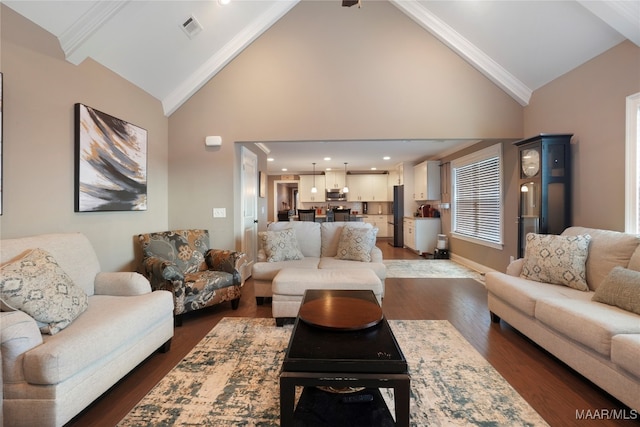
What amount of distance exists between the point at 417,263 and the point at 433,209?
1869 mm

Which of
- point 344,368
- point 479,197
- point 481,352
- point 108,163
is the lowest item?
point 481,352

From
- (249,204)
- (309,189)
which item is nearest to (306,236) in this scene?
(249,204)

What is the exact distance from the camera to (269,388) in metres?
1.81

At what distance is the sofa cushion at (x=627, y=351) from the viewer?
1421 mm

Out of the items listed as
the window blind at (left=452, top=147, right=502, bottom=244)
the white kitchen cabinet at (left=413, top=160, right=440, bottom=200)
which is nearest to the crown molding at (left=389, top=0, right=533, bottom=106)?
the window blind at (left=452, top=147, right=502, bottom=244)

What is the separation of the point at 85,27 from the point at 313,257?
10.8ft

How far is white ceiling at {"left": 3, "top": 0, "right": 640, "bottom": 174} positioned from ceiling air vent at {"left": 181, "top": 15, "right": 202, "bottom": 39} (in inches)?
1.8

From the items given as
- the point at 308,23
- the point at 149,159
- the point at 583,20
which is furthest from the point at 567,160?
the point at 149,159

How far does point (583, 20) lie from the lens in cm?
263

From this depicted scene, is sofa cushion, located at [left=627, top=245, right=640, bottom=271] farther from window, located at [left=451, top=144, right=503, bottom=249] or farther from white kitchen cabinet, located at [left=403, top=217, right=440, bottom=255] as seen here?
white kitchen cabinet, located at [left=403, top=217, right=440, bottom=255]

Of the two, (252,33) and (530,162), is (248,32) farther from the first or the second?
(530,162)

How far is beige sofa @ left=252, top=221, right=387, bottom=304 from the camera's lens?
3.30 metres

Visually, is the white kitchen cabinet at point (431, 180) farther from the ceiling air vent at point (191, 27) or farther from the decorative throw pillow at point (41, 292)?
the decorative throw pillow at point (41, 292)

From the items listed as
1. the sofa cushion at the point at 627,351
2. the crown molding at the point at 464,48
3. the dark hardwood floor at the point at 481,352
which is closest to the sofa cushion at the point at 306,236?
the dark hardwood floor at the point at 481,352
